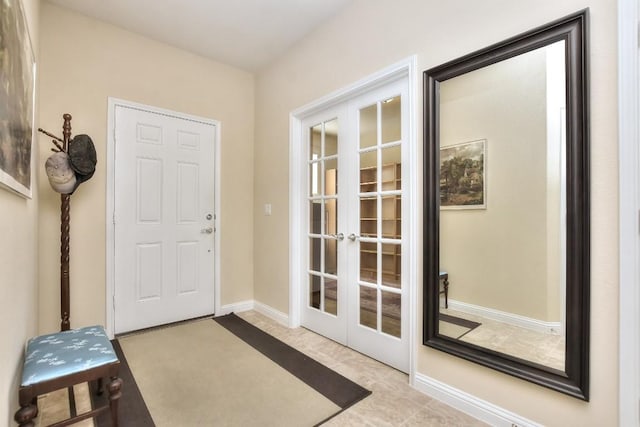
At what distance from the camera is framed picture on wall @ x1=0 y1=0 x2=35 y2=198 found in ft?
3.30

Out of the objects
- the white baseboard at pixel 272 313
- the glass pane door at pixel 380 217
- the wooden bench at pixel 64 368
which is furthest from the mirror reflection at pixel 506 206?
the wooden bench at pixel 64 368

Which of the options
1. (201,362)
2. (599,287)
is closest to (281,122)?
(201,362)

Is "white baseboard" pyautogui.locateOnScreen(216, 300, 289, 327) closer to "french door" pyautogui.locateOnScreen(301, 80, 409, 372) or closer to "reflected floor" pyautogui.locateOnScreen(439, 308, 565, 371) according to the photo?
"french door" pyautogui.locateOnScreen(301, 80, 409, 372)

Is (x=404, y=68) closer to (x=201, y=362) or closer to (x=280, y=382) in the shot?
(x=280, y=382)

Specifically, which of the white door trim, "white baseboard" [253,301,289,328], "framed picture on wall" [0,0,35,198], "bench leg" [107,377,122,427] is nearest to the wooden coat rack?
"framed picture on wall" [0,0,35,198]

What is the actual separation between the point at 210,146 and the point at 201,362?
6.83ft

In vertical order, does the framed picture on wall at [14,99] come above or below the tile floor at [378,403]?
above

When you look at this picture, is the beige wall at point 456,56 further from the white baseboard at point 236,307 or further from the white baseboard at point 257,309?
the white baseboard at point 236,307

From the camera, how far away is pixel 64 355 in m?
1.47

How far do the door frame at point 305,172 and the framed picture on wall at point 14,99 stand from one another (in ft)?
6.13

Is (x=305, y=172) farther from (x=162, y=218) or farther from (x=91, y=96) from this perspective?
(x=91, y=96)

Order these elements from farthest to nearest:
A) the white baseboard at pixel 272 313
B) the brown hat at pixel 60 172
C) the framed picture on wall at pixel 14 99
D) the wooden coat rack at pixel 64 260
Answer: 1. the white baseboard at pixel 272 313
2. the wooden coat rack at pixel 64 260
3. the brown hat at pixel 60 172
4. the framed picture on wall at pixel 14 99

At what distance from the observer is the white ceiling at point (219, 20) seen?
8.02 ft

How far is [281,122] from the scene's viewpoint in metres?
3.17
